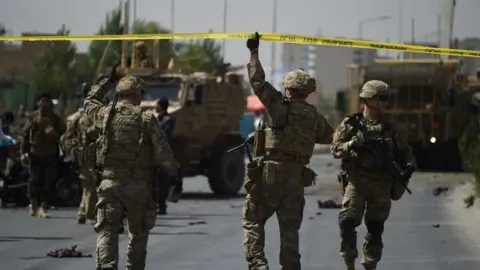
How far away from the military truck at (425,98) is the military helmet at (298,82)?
22020 mm

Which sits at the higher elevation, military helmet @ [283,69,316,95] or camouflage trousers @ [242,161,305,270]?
military helmet @ [283,69,316,95]

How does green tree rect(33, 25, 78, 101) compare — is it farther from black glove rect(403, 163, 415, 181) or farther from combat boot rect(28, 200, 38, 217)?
black glove rect(403, 163, 415, 181)

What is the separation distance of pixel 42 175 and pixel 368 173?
8082mm

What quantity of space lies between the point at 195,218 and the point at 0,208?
3.16 m

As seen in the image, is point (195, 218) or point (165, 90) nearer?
point (195, 218)

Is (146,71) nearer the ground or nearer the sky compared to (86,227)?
nearer the sky

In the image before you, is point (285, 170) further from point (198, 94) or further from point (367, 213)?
point (198, 94)

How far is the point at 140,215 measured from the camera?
10.2 metres

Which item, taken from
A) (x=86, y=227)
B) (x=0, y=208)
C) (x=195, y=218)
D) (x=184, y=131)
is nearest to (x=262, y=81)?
(x=86, y=227)

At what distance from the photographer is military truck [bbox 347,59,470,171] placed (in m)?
32.5

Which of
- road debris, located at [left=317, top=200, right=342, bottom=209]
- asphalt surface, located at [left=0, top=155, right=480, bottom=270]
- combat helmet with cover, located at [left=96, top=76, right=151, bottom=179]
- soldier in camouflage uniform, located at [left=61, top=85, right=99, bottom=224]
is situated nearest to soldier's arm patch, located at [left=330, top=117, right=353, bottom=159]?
combat helmet with cover, located at [left=96, top=76, right=151, bottom=179]

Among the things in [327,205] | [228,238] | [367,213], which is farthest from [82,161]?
[367,213]

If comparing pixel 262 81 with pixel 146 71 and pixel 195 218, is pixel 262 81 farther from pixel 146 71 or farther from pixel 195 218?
pixel 146 71

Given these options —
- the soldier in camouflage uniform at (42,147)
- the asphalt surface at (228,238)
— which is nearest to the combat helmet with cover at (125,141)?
the asphalt surface at (228,238)
